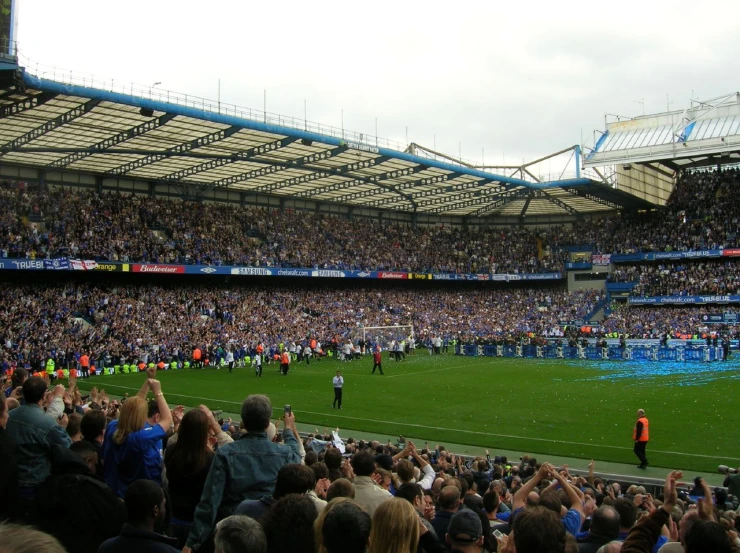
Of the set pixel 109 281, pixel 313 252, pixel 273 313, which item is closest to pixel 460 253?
pixel 313 252

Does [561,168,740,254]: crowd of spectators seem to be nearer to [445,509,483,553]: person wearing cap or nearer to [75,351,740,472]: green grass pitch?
[75,351,740,472]: green grass pitch

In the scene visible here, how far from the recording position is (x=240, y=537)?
3.40 meters

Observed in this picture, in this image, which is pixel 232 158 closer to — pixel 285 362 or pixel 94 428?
pixel 285 362

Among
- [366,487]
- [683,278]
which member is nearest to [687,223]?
[683,278]

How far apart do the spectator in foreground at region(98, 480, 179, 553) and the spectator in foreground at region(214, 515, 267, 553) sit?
1.67 feet

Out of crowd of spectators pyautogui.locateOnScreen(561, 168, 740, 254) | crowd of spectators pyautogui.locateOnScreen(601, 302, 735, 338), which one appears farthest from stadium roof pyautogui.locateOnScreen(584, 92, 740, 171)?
crowd of spectators pyautogui.locateOnScreen(601, 302, 735, 338)

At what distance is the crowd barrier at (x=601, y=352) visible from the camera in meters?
40.8

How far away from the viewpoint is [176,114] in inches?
1359

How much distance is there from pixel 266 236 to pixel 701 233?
3803 cm

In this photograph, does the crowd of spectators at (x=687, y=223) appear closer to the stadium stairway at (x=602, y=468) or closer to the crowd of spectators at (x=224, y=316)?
the crowd of spectators at (x=224, y=316)

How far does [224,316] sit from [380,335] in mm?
11817

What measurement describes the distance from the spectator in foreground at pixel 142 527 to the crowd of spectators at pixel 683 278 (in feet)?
191

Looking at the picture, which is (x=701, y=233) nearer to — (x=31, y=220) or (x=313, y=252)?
(x=313, y=252)

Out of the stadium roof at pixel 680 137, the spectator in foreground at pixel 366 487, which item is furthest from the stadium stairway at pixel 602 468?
the stadium roof at pixel 680 137
